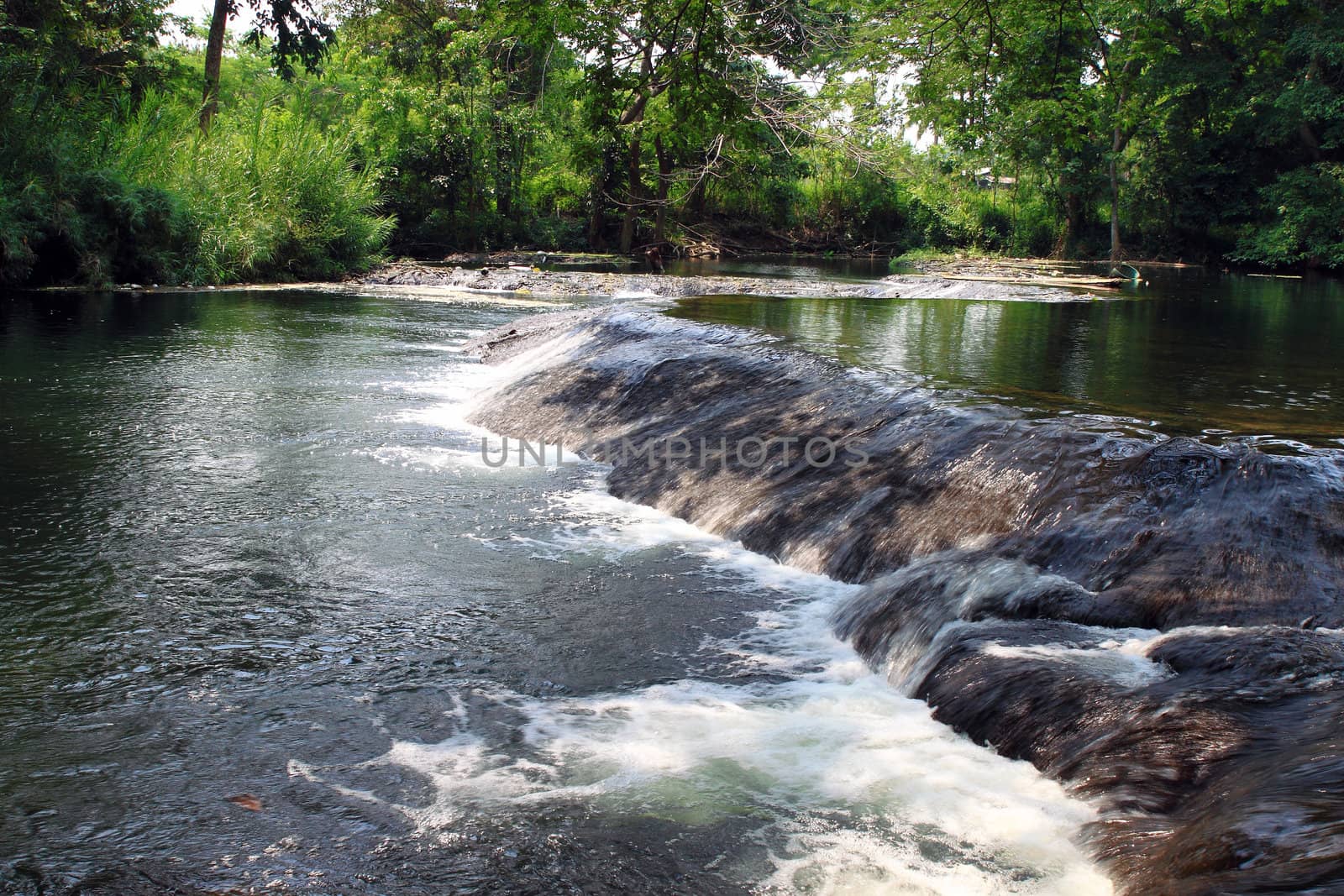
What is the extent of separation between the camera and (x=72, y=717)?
362cm

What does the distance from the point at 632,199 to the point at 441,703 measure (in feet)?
84.0

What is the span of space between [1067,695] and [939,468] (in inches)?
84.1

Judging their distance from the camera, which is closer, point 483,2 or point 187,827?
point 187,827

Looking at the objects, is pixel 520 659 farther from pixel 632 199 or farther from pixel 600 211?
pixel 600 211

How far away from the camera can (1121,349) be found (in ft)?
34.8

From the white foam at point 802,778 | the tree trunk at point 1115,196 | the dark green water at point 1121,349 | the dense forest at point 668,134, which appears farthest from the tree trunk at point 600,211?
the white foam at point 802,778

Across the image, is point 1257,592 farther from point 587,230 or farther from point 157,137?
point 587,230

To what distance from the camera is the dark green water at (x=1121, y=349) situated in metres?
6.81

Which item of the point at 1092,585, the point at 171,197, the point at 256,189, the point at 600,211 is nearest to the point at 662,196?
the point at 600,211

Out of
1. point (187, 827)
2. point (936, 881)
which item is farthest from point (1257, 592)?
point (187, 827)

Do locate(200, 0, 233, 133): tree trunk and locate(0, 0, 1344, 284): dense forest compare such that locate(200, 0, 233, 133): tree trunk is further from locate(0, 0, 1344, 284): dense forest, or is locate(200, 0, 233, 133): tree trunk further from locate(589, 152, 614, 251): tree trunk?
locate(589, 152, 614, 251): tree trunk

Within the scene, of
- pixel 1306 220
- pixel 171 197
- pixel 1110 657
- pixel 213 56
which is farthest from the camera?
pixel 1306 220

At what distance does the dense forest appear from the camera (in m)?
7.37

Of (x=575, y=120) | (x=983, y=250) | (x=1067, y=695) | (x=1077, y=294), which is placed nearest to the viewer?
(x=1067, y=695)
